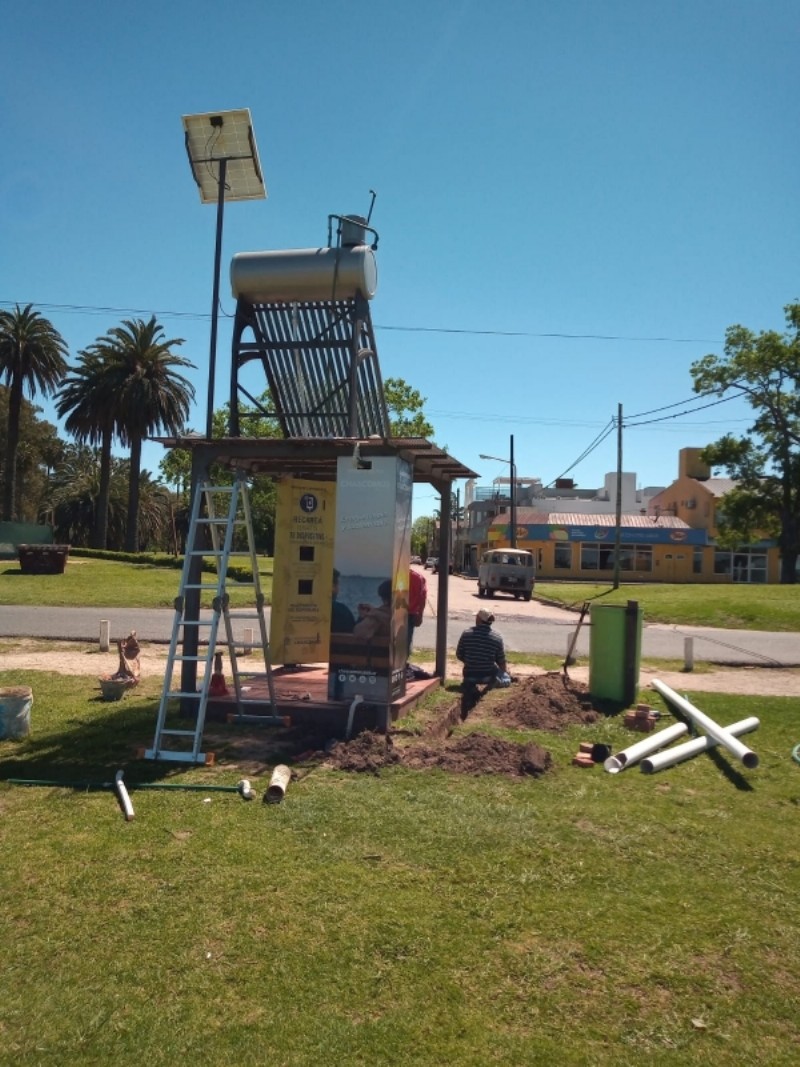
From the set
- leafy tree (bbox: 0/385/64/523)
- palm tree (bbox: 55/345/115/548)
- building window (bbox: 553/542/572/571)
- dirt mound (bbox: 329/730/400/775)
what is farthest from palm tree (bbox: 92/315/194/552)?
dirt mound (bbox: 329/730/400/775)

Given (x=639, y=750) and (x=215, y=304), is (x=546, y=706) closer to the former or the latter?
(x=639, y=750)

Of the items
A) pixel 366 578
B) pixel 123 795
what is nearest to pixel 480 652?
pixel 366 578

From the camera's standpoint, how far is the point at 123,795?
616 centimetres

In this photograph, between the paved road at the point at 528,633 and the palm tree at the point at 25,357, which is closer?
the paved road at the point at 528,633

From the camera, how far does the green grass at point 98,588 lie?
24.6m

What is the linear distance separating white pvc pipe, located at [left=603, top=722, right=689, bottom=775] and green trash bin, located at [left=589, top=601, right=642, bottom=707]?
180 centimetres

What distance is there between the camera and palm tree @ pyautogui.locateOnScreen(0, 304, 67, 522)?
48.7 metres

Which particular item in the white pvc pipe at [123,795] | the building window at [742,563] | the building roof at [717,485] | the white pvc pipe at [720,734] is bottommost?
the white pvc pipe at [123,795]

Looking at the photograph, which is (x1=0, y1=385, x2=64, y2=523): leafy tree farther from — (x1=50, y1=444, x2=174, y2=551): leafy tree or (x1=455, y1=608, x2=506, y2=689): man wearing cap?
(x1=455, y1=608, x2=506, y2=689): man wearing cap

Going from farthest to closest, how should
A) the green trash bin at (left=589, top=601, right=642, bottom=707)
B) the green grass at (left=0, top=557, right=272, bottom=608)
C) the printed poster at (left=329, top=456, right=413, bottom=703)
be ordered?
1. the green grass at (left=0, top=557, right=272, bottom=608)
2. the green trash bin at (left=589, top=601, right=642, bottom=707)
3. the printed poster at (left=329, top=456, right=413, bottom=703)

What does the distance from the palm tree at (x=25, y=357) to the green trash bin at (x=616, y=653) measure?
43.5 m

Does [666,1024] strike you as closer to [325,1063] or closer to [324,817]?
[325,1063]

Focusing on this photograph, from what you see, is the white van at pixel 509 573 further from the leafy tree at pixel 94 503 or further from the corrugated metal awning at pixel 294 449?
the leafy tree at pixel 94 503

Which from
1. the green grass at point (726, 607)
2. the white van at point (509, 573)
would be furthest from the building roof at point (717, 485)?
the green grass at point (726, 607)
